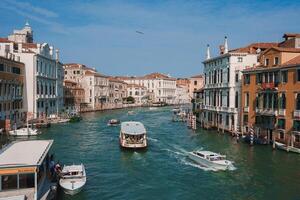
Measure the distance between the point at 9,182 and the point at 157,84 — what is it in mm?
103297

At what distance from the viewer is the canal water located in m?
15.9

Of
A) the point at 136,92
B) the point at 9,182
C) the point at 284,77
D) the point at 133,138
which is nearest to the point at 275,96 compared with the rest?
the point at 284,77

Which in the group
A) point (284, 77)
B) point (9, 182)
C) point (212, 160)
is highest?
point (284, 77)

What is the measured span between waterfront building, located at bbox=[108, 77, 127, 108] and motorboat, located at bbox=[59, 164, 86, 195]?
228 ft

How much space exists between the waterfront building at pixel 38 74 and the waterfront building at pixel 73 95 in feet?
44.0

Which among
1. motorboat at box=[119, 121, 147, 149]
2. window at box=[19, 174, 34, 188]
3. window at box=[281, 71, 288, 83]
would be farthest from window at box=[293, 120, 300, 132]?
window at box=[19, 174, 34, 188]

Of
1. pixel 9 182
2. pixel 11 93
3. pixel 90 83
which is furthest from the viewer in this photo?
pixel 90 83

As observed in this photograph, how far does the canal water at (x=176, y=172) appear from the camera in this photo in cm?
1588

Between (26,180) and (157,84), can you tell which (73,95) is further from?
(26,180)

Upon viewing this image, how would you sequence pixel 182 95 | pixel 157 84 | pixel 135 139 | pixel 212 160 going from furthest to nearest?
1. pixel 182 95
2. pixel 157 84
3. pixel 135 139
4. pixel 212 160

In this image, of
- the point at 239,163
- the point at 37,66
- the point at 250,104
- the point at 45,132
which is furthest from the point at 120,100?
the point at 239,163

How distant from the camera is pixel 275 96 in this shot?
88.0 ft

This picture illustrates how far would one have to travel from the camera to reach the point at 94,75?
257ft

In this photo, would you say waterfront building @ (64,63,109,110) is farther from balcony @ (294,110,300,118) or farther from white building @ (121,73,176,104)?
balcony @ (294,110,300,118)
